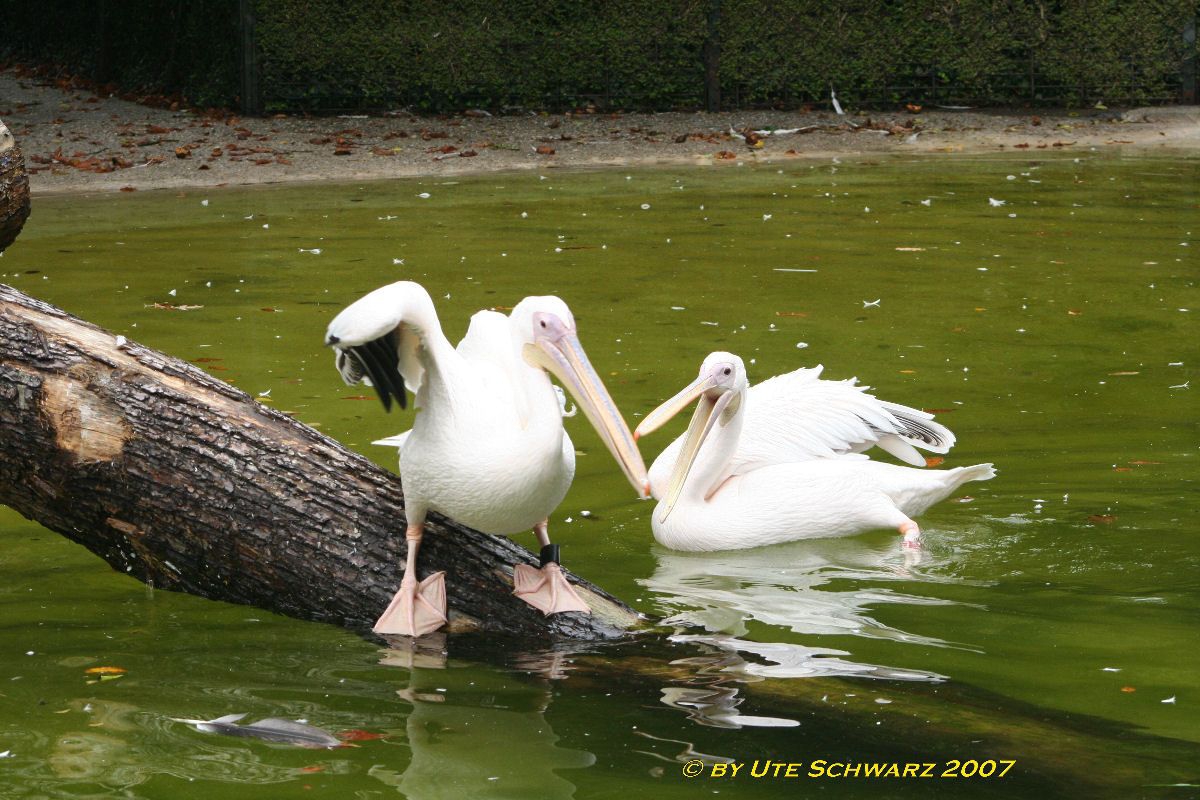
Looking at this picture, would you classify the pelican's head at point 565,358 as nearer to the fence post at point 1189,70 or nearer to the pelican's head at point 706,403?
the pelican's head at point 706,403

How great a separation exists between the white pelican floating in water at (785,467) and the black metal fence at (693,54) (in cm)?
998

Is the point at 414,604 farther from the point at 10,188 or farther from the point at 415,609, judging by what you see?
the point at 10,188

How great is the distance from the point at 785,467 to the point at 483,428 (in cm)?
177

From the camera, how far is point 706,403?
4906mm

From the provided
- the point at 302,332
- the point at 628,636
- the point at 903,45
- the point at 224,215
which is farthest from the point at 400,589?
the point at 903,45

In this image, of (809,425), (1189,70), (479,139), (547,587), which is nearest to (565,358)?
(547,587)

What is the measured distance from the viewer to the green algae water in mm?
3016

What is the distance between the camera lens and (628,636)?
376cm

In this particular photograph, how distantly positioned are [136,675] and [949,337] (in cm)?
433

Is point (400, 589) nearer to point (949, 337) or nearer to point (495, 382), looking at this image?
point (495, 382)

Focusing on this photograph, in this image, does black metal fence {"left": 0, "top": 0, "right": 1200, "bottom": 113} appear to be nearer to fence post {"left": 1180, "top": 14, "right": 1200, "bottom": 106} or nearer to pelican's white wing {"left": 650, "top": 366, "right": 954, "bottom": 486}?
fence post {"left": 1180, "top": 14, "right": 1200, "bottom": 106}

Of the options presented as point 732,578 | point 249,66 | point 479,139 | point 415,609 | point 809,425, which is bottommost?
point 732,578

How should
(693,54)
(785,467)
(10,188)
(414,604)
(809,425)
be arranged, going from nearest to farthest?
(414,604) < (10,188) < (785,467) < (809,425) < (693,54)

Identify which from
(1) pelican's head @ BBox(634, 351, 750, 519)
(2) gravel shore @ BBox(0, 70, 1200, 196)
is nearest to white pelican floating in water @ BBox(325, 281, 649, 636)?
(1) pelican's head @ BBox(634, 351, 750, 519)
